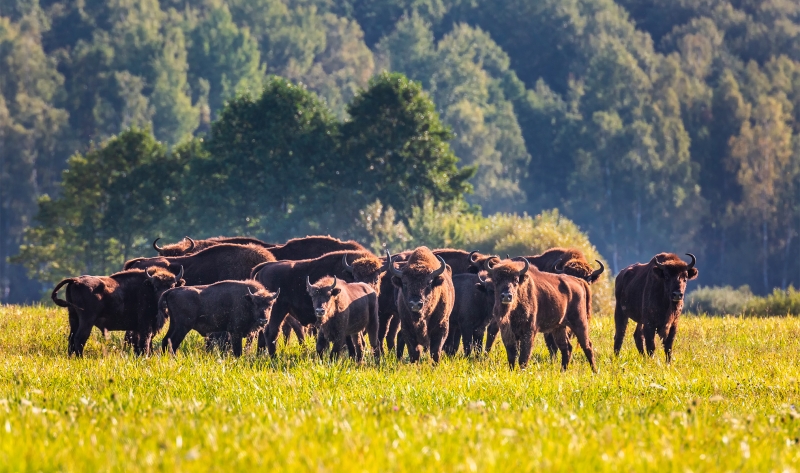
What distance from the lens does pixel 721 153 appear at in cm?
9606

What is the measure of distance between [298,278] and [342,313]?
7.09 ft

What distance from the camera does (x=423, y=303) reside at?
1689 centimetres

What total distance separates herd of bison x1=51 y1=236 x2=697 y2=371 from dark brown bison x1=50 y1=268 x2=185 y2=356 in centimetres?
1

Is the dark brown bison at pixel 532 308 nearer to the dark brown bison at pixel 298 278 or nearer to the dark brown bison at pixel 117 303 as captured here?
the dark brown bison at pixel 298 278

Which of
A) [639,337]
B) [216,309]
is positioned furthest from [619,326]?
[216,309]

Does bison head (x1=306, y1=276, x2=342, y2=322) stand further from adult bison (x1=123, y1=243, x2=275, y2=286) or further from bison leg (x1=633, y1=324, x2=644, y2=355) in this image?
bison leg (x1=633, y1=324, x2=644, y2=355)

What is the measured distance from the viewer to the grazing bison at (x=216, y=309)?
17.2 m

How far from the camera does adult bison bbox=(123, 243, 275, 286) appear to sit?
811 inches

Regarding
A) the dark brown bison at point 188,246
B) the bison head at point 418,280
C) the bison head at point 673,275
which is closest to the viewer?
the bison head at point 418,280

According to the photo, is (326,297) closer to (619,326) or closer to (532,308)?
(532,308)

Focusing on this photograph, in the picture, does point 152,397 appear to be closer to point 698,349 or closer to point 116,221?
point 698,349

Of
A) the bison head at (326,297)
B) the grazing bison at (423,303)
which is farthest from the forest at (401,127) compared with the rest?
the bison head at (326,297)

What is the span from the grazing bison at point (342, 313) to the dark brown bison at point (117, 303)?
94.0 inches

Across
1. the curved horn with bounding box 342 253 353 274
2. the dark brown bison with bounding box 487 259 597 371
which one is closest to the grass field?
the dark brown bison with bounding box 487 259 597 371
